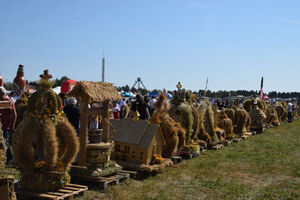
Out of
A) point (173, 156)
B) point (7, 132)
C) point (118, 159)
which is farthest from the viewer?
point (173, 156)

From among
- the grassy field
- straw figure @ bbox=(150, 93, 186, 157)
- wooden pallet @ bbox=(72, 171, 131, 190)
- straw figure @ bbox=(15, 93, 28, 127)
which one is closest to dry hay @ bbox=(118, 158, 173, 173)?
the grassy field

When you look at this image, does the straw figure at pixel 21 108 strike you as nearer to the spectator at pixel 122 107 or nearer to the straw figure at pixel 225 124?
the spectator at pixel 122 107

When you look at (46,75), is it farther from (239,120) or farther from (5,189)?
(239,120)

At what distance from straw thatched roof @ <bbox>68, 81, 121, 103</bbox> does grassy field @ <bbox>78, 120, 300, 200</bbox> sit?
77.2 inches

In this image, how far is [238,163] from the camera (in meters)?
10.4

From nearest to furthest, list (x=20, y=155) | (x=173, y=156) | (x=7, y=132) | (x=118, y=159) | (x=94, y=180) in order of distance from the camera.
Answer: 1. (x=20, y=155)
2. (x=94, y=180)
3. (x=7, y=132)
4. (x=118, y=159)
5. (x=173, y=156)

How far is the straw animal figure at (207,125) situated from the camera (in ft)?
41.5

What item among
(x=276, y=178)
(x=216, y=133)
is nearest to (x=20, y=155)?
(x=276, y=178)

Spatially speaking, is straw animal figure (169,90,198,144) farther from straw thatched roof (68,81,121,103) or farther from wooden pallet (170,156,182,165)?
straw thatched roof (68,81,121,103)

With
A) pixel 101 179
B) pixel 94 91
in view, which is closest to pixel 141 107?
pixel 94 91

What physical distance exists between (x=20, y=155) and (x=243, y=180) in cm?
550

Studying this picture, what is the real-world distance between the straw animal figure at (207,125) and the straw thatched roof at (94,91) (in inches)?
221

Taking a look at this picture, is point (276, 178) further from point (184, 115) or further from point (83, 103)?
point (83, 103)

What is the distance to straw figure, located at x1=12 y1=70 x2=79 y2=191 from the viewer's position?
5.85 meters
